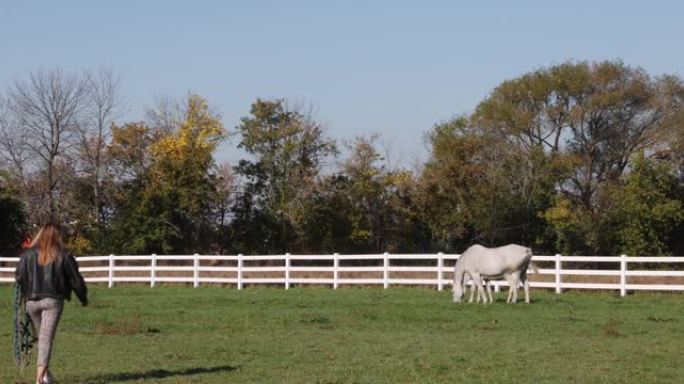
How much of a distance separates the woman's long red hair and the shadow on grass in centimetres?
155

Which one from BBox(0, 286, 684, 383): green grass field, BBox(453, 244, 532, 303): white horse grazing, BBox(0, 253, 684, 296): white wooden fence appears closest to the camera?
BBox(0, 286, 684, 383): green grass field

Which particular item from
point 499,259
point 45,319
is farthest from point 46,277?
point 499,259

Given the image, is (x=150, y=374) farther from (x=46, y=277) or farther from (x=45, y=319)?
(x=46, y=277)

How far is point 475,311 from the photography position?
832 inches

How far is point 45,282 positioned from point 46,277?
5 centimetres

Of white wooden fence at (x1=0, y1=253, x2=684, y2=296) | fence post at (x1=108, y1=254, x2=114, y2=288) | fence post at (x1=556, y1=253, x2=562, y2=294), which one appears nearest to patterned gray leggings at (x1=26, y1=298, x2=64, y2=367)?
white wooden fence at (x1=0, y1=253, x2=684, y2=296)

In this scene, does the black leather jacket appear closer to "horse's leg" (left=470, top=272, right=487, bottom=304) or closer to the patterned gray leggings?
the patterned gray leggings

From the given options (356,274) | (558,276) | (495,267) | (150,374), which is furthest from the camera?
(356,274)

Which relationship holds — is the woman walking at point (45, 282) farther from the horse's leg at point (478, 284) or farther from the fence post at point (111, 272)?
the fence post at point (111, 272)

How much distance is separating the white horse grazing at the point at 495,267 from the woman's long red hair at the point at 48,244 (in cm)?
1503

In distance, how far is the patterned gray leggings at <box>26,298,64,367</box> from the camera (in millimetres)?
10242

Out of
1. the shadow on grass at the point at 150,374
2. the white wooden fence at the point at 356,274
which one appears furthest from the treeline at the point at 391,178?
the shadow on grass at the point at 150,374

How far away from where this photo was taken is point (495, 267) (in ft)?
81.1

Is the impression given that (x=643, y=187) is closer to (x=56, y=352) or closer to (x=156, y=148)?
(x=156, y=148)
